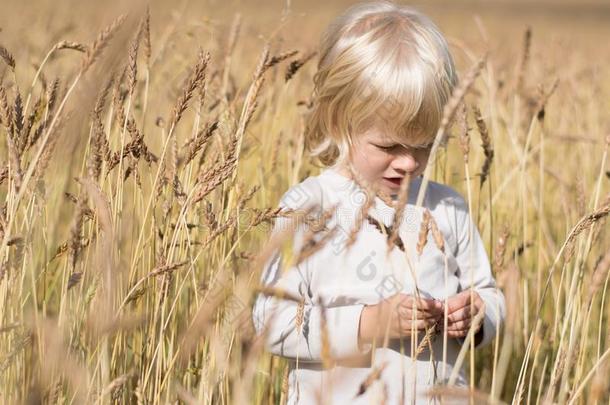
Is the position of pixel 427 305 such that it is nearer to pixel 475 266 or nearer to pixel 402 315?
pixel 402 315

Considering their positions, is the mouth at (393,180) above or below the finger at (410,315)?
above

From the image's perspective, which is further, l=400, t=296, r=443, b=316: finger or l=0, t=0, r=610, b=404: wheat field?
l=400, t=296, r=443, b=316: finger

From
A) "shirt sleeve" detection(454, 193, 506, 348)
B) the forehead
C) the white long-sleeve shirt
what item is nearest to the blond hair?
the forehead

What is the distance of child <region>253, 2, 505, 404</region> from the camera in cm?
140

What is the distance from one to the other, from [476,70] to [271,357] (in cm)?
96

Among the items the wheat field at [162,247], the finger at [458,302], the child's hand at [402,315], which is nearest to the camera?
the wheat field at [162,247]

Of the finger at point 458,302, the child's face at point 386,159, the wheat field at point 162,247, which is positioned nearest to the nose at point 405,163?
the child's face at point 386,159

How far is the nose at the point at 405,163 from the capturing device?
4.71 ft

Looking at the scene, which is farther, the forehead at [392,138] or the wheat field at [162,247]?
the forehead at [392,138]

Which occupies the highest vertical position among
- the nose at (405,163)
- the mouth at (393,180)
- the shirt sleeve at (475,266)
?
the nose at (405,163)

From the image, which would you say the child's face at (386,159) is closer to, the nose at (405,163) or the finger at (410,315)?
the nose at (405,163)

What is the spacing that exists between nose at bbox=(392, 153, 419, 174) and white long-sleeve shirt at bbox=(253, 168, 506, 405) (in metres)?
0.09

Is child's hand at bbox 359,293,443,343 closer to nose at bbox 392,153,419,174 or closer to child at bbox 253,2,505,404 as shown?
child at bbox 253,2,505,404

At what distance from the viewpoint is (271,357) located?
65.3 inches
